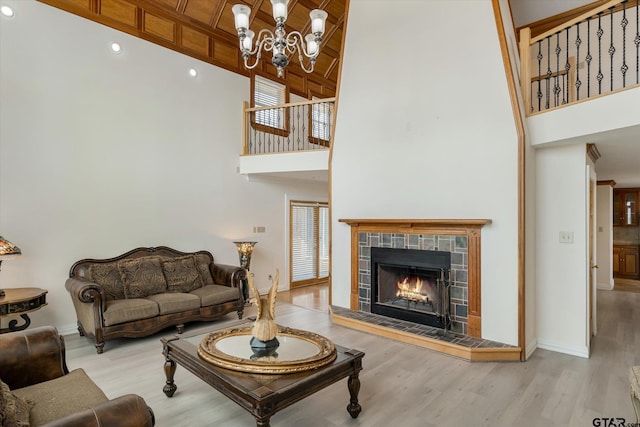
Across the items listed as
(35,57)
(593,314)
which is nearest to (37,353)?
(35,57)

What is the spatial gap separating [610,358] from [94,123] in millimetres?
6874

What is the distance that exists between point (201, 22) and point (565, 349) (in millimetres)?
7012

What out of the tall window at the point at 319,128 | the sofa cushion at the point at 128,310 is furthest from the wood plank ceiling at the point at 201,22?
the sofa cushion at the point at 128,310

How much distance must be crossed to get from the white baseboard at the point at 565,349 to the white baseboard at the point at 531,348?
0.08 meters

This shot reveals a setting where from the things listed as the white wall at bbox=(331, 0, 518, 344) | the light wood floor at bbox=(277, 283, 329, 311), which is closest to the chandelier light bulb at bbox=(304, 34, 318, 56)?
the white wall at bbox=(331, 0, 518, 344)

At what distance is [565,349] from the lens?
4.06 m

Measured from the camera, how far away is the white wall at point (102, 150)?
435 centimetres

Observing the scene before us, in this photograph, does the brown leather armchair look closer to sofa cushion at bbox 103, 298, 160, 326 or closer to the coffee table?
the coffee table

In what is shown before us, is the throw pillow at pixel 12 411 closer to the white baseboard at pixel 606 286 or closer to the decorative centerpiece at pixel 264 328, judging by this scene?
the decorative centerpiece at pixel 264 328

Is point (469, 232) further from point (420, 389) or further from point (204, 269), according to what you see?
point (204, 269)

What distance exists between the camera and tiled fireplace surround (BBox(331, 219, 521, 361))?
12.9 ft

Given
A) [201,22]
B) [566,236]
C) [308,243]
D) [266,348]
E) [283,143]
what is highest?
[201,22]

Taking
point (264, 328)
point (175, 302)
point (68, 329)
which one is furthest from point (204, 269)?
point (264, 328)

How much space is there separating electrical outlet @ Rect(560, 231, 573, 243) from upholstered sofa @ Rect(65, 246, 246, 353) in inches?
166
